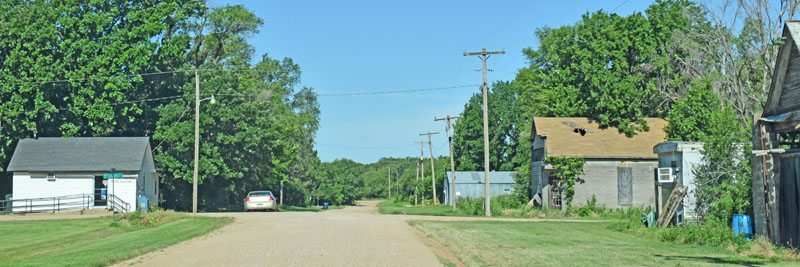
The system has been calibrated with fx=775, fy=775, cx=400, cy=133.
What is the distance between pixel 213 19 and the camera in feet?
201

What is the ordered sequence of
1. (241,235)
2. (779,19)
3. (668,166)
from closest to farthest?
(241,235) < (668,166) < (779,19)

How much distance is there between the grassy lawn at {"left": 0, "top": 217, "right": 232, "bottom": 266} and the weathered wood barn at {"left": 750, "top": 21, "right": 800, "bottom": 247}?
15745 millimetres

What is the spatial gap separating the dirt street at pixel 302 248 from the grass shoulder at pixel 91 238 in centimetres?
77

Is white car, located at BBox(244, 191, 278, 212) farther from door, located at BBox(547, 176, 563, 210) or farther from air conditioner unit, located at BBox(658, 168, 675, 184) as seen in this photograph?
air conditioner unit, located at BBox(658, 168, 675, 184)

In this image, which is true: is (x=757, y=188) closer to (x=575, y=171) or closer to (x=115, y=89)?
(x=575, y=171)

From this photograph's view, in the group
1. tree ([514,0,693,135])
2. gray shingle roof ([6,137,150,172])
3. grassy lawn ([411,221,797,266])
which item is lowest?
grassy lawn ([411,221,797,266])

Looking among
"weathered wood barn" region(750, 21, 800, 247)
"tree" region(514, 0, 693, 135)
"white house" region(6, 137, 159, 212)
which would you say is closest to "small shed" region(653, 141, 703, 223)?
"weathered wood barn" region(750, 21, 800, 247)

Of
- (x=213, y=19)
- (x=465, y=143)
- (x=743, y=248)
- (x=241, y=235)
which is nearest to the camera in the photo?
(x=743, y=248)

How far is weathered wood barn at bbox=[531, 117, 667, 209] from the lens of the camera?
43500 millimetres

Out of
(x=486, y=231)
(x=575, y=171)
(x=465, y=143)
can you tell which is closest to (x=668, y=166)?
(x=486, y=231)

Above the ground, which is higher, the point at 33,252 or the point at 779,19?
the point at 779,19

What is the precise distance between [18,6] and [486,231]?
3879 cm

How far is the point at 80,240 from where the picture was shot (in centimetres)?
2456

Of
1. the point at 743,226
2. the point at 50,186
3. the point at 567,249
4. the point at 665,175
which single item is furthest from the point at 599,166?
the point at 50,186
